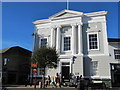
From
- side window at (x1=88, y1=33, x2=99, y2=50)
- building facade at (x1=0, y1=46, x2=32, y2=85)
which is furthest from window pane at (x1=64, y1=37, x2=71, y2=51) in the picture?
building facade at (x1=0, y1=46, x2=32, y2=85)

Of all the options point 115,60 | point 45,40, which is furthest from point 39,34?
point 115,60

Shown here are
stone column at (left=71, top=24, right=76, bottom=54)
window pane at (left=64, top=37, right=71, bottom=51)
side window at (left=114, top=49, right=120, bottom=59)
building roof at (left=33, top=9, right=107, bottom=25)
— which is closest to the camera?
side window at (left=114, top=49, right=120, bottom=59)

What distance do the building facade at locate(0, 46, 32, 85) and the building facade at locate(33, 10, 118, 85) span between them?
24.1 ft

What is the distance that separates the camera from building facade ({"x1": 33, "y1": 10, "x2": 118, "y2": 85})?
79.7 ft

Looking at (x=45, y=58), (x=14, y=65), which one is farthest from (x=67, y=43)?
(x=14, y=65)

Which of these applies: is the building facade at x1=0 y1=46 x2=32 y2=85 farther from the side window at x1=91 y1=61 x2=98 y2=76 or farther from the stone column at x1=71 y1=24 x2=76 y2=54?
the side window at x1=91 y1=61 x2=98 y2=76

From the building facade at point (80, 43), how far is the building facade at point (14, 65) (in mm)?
7360

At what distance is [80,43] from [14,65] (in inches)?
562

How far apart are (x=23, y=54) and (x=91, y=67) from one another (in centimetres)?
1508

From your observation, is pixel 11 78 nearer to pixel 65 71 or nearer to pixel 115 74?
pixel 65 71

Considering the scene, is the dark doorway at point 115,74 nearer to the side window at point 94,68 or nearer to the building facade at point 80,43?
the building facade at point 80,43

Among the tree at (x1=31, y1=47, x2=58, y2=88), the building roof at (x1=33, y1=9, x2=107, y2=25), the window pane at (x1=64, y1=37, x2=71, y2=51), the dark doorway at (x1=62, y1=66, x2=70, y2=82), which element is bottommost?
the dark doorway at (x1=62, y1=66, x2=70, y2=82)

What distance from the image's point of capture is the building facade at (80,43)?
79.7ft

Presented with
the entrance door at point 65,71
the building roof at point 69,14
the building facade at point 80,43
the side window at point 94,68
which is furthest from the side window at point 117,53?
the entrance door at point 65,71
